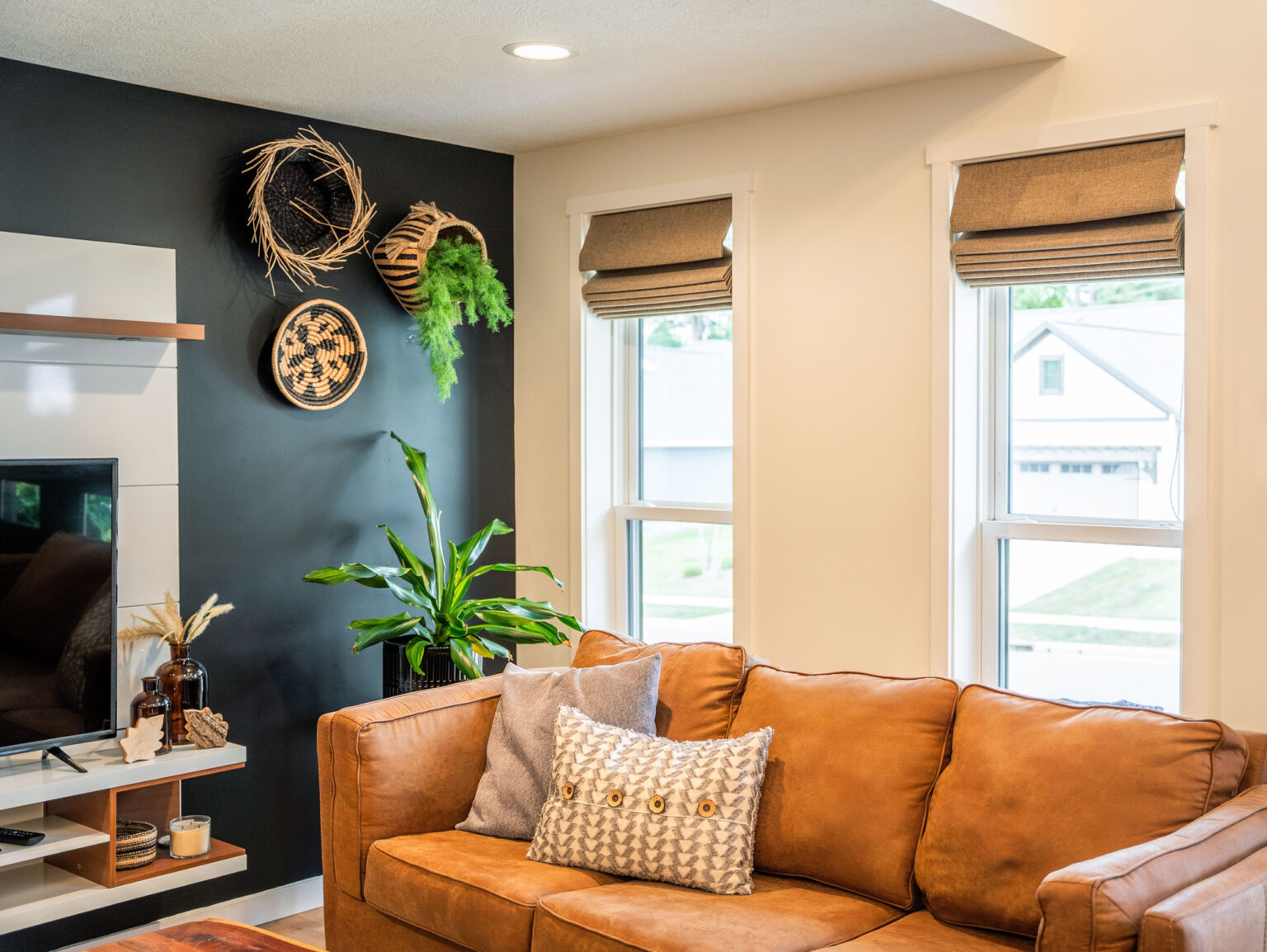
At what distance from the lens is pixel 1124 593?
315cm

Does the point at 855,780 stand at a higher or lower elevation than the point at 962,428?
lower

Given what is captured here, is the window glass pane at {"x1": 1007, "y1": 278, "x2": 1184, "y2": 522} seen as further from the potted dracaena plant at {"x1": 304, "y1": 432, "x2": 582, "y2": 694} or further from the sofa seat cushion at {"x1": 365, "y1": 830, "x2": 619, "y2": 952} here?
the sofa seat cushion at {"x1": 365, "y1": 830, "x2": 619, "y2": 952}

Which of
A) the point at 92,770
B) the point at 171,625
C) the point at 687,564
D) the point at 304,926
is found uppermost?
the point at 687,564

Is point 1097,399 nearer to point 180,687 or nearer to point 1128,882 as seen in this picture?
point 1128,882

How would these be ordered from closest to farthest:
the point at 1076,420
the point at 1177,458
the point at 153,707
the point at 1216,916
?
the point at 1216,916
the point at 1177,458
the point at 153,707
the point at 1076,420

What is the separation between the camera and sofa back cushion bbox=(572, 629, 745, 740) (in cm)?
279

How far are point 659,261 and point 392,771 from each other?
6.32ft

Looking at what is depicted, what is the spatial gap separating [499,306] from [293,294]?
2.24 feet

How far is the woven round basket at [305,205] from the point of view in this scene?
11.6ft

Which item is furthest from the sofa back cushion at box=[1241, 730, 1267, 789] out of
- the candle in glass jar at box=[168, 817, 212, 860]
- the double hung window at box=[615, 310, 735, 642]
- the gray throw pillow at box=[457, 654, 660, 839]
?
the candle in glass jar at box=[168, 817, 212, 860]

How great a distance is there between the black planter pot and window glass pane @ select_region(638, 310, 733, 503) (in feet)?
3.34

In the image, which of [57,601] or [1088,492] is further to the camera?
[1088,492]

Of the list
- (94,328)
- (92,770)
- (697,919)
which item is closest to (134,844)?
(92,770)

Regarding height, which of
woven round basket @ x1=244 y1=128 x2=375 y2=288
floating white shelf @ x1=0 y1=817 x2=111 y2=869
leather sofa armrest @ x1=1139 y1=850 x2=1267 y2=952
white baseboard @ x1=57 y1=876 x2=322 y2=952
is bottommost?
white baseboard @ x1=57 y1=876 x2=322 y2=952
